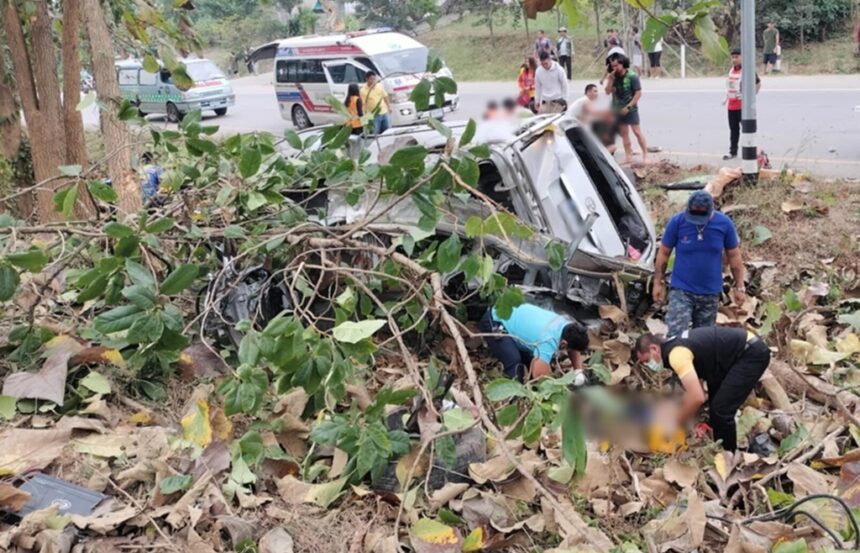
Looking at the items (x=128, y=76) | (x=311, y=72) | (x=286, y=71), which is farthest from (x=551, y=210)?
(x=128, y=76)

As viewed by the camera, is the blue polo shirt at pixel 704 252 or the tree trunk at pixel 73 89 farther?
the tree trunk at pixel 73 89

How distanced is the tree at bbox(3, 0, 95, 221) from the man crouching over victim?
6.41 meters

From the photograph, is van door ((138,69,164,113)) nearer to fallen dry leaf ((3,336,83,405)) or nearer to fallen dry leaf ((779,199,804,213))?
fallen dry leaf ((779,199,804,213))

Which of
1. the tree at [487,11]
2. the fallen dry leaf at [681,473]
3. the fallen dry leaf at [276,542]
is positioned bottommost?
the fallen dry leaf at [681,473]

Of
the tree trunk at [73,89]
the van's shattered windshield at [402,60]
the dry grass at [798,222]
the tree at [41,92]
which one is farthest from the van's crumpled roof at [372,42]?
the dry grass at [798,222]

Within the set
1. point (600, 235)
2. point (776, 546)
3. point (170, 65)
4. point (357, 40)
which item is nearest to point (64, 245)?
point (170, 65)

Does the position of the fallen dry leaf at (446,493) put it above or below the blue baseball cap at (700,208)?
below

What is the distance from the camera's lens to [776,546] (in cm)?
310

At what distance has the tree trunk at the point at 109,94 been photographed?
22.7ft

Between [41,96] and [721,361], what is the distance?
711 cm

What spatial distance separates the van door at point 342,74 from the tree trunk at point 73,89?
28.0ft

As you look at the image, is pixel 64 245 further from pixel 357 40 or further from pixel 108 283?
pixel 357 40

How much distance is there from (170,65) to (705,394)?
12.2 ft

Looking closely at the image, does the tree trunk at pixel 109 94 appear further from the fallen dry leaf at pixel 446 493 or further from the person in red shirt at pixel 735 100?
the person in red shirt at pixel 735 100
